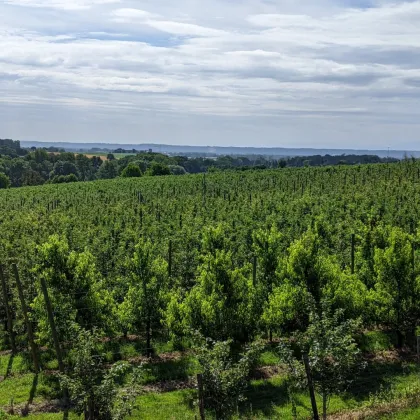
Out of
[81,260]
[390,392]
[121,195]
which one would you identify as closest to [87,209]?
Result: [121,195]

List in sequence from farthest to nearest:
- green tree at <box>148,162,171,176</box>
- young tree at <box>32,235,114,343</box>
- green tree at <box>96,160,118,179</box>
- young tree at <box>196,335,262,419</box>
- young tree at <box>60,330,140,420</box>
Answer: green tree at <box>96,160,118,179</box> < green tree at <box>148,162,171,176</box> < young tree at <box>32,235,114,343</box> < young tree at <box>196,335,262,419</box> < young tree at <box>60,330,140,420</box>

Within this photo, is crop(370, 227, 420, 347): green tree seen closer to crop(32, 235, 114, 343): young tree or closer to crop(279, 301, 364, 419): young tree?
crop(279, 301, 364, 419): young tree

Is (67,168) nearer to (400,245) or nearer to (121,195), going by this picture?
(121,195)

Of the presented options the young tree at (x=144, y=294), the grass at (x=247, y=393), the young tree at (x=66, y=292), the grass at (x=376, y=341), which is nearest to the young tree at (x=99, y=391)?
the grass at (x=247, y=393)

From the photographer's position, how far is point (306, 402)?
1917 centimetres

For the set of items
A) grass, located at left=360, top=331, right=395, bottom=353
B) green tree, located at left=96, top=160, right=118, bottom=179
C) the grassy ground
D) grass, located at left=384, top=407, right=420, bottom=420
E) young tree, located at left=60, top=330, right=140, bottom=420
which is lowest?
the grassy ground

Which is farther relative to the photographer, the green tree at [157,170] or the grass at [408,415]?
the green tree at [157,170]

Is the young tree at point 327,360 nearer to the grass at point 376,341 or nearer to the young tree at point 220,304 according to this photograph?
the young tree at point 220,304

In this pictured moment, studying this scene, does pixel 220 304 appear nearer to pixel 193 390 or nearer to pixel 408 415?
pixel 193 390

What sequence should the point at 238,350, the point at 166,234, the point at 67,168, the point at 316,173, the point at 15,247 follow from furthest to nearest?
the point at 67,168
the point at 316,173
the point at 166,234
the point at 15,247
the point at 238,350

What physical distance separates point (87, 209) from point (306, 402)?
134ft

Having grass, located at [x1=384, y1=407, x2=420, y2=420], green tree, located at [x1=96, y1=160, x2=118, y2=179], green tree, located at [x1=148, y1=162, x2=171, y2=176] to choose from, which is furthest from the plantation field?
green tree, located at [x1=96, y1=160, x2=118, y2=179]

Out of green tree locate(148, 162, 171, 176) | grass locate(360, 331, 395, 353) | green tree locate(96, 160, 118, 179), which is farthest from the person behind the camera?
green tree locate(96, 160, 118, 179)

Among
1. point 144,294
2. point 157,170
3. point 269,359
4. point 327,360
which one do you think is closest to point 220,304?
point 144,294
